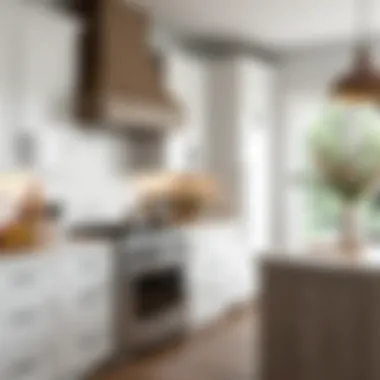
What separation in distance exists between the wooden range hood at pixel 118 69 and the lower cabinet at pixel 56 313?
3.77 ft

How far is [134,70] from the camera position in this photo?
528 centimetres

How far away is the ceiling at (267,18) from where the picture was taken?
527 cm

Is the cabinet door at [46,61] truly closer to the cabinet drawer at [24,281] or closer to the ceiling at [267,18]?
the ceiling at [267,18]

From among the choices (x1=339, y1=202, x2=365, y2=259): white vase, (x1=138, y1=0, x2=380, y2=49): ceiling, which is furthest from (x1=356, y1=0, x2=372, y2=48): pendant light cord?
(x1=339, y1=202, x2=365, y2=259): white vase

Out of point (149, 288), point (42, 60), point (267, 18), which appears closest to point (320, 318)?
point (149, 288)

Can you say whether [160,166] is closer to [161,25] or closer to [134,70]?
[134,70]

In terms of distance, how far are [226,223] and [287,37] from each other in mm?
2011

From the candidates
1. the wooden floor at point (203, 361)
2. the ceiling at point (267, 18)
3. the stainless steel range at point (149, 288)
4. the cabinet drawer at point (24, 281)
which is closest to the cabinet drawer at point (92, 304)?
the stainless steel range at point (149, 288)

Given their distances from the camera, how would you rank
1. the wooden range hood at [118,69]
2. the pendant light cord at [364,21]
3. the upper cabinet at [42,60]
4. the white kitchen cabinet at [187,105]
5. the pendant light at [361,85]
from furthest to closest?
the white kitchen cabinet at [187,105], the pendant light cord at [364,21], the wooden range hood at [118,69], the upper cabinet at [42,60], the pendant light at [361,85]

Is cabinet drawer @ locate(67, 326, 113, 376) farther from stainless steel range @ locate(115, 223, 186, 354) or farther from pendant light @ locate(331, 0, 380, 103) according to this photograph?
pendant light @ locate(331, 0, 380, 103)

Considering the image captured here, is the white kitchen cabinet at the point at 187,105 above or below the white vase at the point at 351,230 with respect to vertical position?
above

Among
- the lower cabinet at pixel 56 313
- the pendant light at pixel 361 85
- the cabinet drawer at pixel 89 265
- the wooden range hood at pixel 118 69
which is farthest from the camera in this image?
the wooden range hood at pixel 118 69

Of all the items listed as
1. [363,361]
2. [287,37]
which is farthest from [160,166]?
[363,361]

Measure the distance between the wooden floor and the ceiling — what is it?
2.72 m
